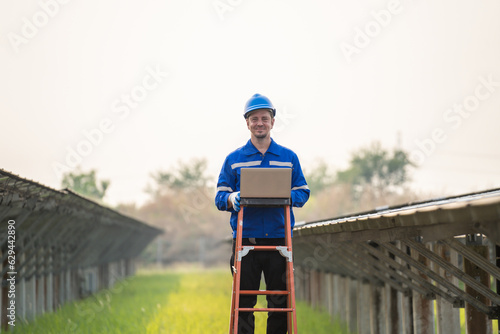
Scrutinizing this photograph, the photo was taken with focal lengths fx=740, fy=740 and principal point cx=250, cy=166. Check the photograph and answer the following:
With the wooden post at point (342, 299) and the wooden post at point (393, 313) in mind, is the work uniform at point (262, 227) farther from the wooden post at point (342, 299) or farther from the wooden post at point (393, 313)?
the wooden post at point (342, 299)

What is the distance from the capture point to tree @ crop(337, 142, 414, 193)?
5491cm

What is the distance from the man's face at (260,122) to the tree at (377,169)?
164ft

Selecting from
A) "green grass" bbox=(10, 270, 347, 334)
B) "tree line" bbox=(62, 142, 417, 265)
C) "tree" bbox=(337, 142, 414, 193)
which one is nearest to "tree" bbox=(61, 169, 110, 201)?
"tree line" bbox=(62, 142, 417, 265)

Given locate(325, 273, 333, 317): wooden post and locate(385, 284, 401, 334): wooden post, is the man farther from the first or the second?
locate(325, 273, 333, 317): wooden post

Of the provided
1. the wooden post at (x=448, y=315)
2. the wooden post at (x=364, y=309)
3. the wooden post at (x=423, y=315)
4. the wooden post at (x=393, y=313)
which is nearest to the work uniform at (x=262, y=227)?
the wooden post at (x=448, y=315)

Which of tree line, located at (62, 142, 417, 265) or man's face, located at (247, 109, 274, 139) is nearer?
man's face, located at (247, 109, 274, 139)

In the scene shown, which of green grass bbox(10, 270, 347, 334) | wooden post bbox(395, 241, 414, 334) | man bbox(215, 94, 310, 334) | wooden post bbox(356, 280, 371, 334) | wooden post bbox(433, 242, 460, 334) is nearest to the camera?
Result: man bbox(215, 94, 310, 334)

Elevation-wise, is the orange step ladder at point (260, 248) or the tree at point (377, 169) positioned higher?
the tree at point (377, 169)

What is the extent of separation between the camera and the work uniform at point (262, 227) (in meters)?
5.33

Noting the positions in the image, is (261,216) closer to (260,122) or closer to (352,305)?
(260,122)

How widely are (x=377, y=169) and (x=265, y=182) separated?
52152 millimetres

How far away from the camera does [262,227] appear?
5.33 m

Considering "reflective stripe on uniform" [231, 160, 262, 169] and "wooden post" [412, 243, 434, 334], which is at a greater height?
"reflective stripe on uniform" [231, 160, 262, 169]

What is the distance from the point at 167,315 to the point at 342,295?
3.06m
